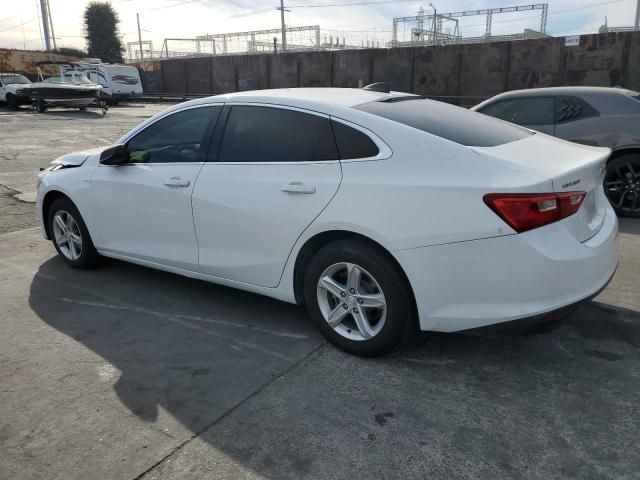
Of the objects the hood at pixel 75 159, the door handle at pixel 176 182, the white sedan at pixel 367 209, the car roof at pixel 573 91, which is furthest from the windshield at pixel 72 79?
the door handle at pixel 176 182

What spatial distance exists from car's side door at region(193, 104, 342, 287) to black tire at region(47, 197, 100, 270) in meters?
1.51

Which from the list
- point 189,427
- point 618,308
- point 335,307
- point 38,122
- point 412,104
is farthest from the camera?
point 38,122

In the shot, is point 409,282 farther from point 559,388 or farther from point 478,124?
point 478,124

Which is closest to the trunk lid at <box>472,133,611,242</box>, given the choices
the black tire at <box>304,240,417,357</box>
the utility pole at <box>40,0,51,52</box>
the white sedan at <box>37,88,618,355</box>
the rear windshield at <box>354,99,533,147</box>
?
the white sedan at <box>37,88,618,355</box>

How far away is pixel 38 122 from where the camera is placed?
20.8 metres

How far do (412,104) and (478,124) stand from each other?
18.2 inches

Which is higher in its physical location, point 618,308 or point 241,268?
point 241,268

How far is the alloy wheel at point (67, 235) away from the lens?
5012mm

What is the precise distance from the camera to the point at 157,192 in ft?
13.5

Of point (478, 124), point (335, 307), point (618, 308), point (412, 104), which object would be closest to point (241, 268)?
point (335, 307)

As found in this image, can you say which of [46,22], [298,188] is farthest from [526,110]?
[46,22]

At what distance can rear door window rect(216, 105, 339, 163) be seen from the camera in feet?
11.2

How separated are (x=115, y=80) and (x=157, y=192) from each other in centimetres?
3042

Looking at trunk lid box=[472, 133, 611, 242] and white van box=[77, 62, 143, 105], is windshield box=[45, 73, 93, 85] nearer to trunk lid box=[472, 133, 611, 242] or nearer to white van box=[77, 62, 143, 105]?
white van box=[77, 62, 143, 105]
